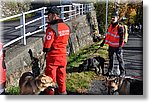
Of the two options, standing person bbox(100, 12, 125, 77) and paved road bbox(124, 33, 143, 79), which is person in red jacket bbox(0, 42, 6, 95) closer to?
standing person bbox(100, 12, 125, 77)

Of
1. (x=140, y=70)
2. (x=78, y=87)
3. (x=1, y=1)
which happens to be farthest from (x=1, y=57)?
(x=140, y=70)

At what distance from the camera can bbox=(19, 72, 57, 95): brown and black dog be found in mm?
3695

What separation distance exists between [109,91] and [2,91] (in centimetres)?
101

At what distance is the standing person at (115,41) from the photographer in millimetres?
3719

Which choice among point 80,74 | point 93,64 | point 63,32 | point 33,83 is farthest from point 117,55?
point 33,83

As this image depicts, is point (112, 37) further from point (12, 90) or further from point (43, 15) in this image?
point (12, 90)

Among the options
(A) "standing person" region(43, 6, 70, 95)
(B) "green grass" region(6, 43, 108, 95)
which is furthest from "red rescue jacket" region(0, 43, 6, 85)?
(A) "standing person" region(43, 6, 70, 95)

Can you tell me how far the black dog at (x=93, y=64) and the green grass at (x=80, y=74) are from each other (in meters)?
0.03

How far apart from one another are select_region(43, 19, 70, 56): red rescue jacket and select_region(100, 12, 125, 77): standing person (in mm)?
374

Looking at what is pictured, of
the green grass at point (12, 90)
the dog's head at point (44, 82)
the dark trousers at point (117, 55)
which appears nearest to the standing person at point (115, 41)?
the dark trousers at point (117, 55)

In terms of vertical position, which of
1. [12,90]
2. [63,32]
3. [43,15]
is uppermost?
[43,15]

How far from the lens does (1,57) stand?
3.67m

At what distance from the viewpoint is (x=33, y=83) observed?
12.2 feet

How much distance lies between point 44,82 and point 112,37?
77cm
